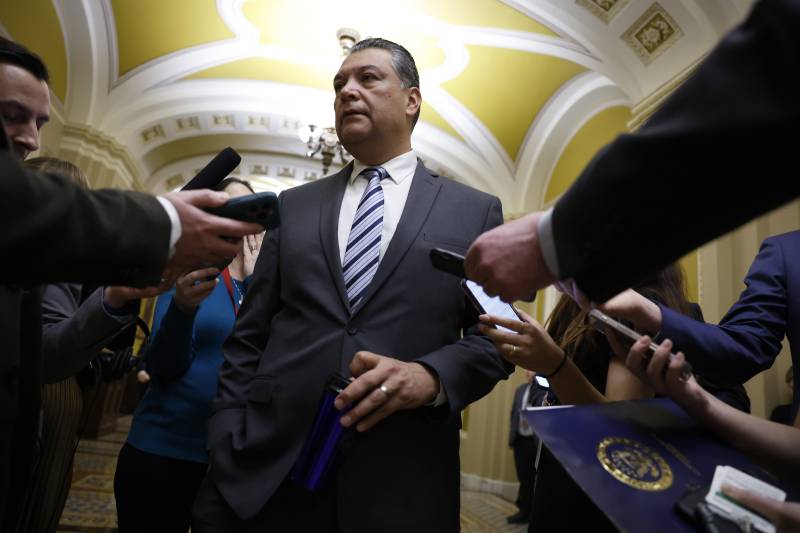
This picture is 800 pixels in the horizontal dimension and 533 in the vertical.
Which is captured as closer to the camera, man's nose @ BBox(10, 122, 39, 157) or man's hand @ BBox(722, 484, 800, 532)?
man's hand @ BBox(722, 484, 800, 532)

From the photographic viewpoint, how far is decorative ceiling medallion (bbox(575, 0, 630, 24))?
15.1ft

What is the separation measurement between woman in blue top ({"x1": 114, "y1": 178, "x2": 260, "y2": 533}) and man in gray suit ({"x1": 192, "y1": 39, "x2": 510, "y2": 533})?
33cm

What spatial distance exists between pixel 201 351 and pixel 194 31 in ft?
19.5

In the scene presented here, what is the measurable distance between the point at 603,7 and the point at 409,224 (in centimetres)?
443

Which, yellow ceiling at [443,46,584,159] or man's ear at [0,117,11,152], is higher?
yellow ceiling at [443,46,584,159]

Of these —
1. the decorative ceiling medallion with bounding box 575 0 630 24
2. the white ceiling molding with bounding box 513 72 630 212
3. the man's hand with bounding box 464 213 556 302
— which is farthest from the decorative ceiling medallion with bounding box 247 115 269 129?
the man's hand with bounding box 464 213 556 302

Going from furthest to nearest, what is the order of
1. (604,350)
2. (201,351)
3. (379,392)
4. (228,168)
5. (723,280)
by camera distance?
1. (723,280)
2. (201,351)
3. (604,350)
4. (228,168)
5. (379,392)

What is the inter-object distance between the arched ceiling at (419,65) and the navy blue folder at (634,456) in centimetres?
406

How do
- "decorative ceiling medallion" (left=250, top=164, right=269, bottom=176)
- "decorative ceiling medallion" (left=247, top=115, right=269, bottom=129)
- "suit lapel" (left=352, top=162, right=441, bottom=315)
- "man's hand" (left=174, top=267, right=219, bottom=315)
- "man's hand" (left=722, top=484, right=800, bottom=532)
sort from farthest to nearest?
"decorative ceiling medallion" (left=250, top=164, right=269, bottom=176)
"decorative ceiling medallion" (left=247, top=115, right=269, bottom=129)
"man's hand" (left=174, top=267, right=219, bottom=315)
"suit lapel" (left=352, top=162, right=441, bottom=315)
"man's hand" (left=722, top=484, right=800, bottom=532)

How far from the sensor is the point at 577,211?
794 millimetres

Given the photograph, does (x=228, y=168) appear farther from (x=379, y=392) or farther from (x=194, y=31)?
(x=194, y=31)

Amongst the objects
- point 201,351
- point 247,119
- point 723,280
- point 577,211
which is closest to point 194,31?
point 247,119

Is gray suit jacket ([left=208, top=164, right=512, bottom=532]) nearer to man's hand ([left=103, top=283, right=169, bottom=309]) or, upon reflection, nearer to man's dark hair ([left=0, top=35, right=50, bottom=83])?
man's hand ([left=103, top=283, right=169, bottom=309])

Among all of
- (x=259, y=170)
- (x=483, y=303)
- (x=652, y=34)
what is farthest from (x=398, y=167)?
(x=259, y=170)
